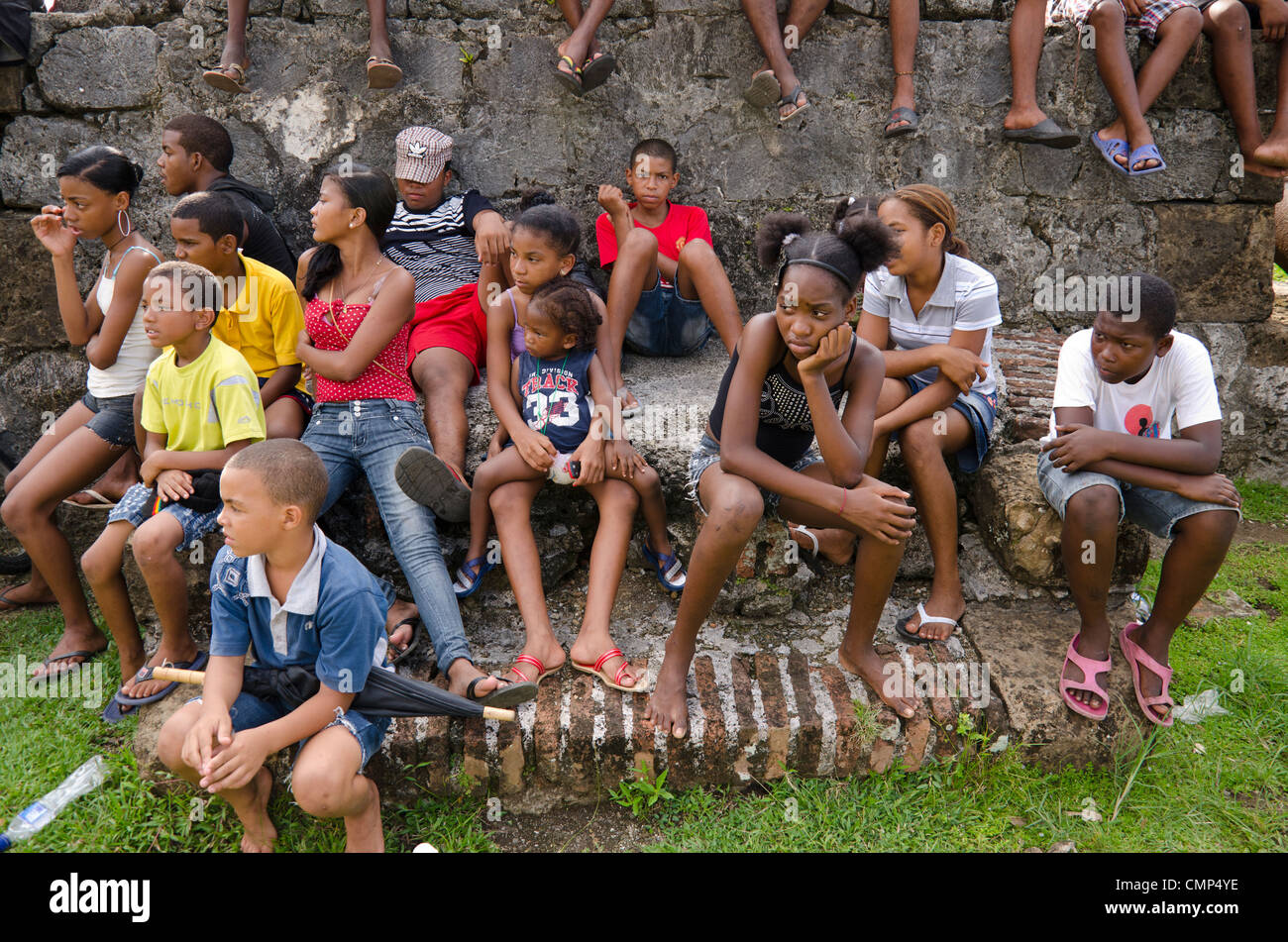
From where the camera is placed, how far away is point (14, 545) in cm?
407

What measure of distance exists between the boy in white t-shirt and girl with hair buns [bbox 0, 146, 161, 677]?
3.18 metres

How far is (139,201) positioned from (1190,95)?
192 inches

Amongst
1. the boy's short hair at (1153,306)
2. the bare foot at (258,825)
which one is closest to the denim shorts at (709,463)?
the boy's short hair at (1153,306)

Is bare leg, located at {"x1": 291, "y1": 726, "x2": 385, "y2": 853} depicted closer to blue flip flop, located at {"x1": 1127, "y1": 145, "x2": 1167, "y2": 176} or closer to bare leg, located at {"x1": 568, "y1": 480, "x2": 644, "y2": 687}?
bare leg, located at {"x1": 568, "y1": 480, "x2": 644, "y2": 687}

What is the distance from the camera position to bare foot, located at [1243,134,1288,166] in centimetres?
412

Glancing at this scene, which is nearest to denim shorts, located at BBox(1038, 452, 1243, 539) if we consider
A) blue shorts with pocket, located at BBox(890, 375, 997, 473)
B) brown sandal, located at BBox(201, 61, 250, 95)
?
blue shorts with pocket, located at BBox(890, 375, 997, 473)

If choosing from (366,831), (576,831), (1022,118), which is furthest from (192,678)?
(1022,118)

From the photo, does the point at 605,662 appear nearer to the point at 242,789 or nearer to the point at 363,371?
the point at 242,789

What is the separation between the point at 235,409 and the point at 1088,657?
2744mm

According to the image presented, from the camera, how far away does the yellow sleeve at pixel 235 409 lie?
9.34 ft

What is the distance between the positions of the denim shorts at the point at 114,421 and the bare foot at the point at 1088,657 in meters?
3.28

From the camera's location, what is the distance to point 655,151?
391cm

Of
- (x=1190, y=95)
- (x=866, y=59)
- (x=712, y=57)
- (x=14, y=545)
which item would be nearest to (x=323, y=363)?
(x=14, y=545)

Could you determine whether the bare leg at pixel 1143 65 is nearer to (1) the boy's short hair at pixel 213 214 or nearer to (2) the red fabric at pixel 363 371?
(2) the red fabric at pixel 363 371
